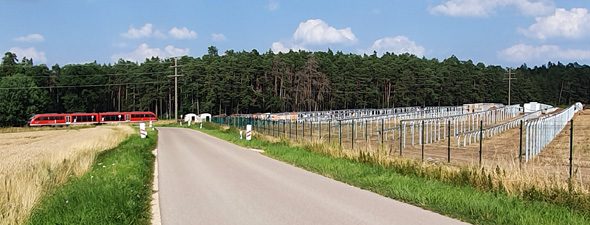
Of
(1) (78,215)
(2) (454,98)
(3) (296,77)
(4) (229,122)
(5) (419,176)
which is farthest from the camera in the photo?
(2) (454,98)

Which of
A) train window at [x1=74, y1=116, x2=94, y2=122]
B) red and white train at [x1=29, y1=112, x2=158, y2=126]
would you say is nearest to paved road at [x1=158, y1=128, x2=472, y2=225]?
red and white train at [x1=29, y1=112, x2=158, y2=126]

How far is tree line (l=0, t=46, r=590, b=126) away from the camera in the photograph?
96375 millimetres

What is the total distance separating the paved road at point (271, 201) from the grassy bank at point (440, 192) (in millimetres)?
479

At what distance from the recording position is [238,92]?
9756 centimetres

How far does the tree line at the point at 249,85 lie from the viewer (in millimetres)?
96375

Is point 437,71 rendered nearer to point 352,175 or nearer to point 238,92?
point 238,92

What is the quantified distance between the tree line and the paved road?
82.6 m

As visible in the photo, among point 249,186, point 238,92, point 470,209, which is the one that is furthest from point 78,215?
point 238,92

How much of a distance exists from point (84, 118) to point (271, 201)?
84.0m

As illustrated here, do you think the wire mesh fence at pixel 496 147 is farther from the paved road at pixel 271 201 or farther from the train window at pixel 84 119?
the train window at pixel 84 119

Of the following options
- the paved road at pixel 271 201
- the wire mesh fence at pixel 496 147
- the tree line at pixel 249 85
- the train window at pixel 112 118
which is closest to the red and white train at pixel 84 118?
the train window at pixel 112 118

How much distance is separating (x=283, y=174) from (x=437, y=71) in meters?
Answer: 121

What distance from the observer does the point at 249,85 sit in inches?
4035

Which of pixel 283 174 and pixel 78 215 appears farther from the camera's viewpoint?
pixel 283 174
